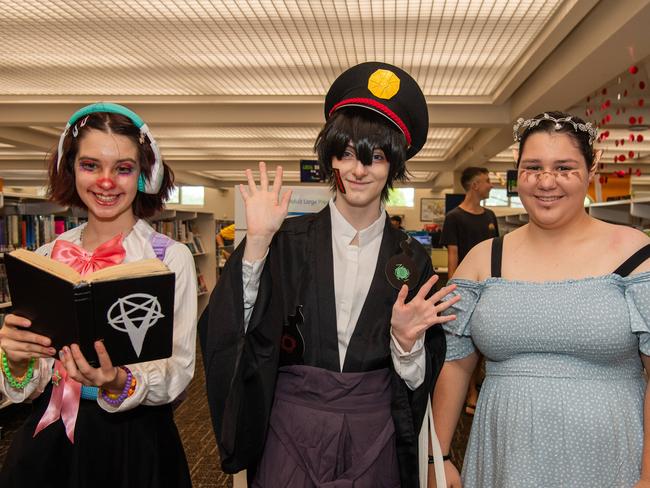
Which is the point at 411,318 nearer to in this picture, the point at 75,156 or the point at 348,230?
the point at 348,230

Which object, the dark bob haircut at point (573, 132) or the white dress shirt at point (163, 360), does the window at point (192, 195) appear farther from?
the dark bob haircut at point (573, 132)

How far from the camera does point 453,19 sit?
520 centimetres

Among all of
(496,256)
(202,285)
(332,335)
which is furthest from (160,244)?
(202,285)

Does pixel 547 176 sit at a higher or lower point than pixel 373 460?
higher

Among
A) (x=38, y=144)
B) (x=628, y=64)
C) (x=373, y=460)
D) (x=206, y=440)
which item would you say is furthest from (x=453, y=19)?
(x=38, y=144)

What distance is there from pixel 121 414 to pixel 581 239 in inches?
51.0

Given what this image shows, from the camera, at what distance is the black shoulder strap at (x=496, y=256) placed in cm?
170

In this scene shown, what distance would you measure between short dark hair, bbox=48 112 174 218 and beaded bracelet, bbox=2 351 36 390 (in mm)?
456

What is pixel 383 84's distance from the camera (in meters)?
1.60

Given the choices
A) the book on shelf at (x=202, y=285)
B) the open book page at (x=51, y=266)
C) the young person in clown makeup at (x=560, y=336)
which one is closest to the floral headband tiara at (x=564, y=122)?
the young person in clown makeup at (x=560, y=336)

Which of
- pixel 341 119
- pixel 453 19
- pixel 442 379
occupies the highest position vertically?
pixel 453 19

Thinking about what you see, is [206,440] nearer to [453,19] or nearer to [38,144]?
[453,19]

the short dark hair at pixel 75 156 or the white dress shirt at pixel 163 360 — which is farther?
the short dark hair at pixel 75 156

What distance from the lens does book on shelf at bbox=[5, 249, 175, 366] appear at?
123 centimetres
